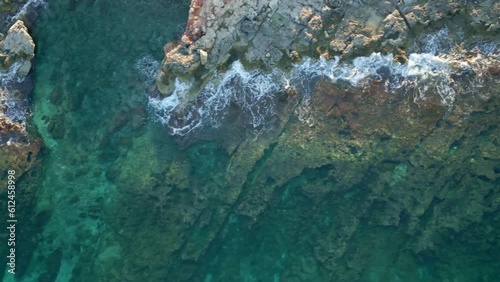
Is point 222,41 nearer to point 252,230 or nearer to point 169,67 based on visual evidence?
point 169,67

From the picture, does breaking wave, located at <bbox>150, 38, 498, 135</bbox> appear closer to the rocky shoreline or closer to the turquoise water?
the turquoise water

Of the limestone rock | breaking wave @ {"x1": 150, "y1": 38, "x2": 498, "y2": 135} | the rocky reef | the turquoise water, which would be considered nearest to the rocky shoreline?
the limestone rock

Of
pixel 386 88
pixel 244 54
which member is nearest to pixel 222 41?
pixel 244 54

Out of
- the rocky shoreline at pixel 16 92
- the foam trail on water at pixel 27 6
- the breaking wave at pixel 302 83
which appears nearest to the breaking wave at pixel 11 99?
the rocky shoreline at pixel 16 92

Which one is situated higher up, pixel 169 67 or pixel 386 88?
pixel 386 88

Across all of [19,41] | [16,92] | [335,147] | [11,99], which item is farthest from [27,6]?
[335,147]

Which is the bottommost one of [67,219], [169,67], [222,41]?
[67,219]

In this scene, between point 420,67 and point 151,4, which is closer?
point 420,67
